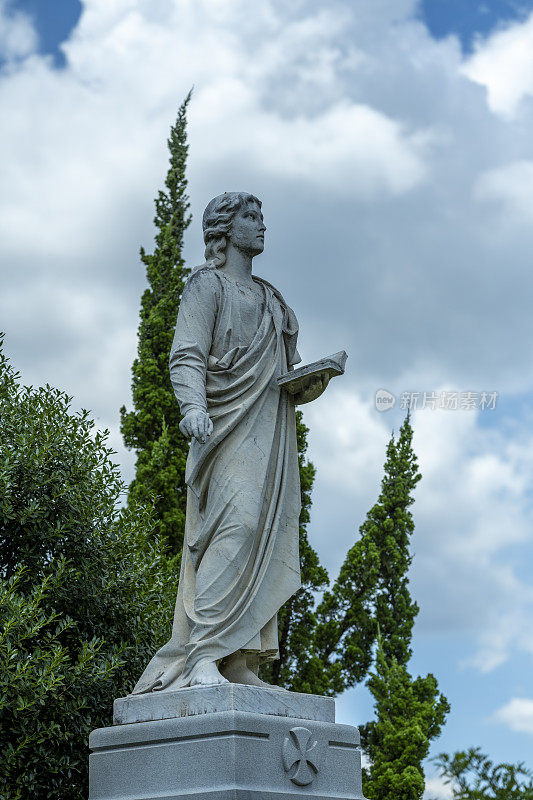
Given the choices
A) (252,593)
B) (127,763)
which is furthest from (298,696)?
(127,763)

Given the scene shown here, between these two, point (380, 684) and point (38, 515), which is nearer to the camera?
point (38, 515)

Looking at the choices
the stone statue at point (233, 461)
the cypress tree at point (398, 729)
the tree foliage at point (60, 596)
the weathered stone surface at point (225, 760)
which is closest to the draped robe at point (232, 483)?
the stone statue at point (233, 461)

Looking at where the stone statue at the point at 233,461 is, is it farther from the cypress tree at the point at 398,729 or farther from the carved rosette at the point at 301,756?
the cypress tree at the point at 398,729

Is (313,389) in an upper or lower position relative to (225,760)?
upper

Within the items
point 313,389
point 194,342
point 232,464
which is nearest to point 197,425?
point 232,464

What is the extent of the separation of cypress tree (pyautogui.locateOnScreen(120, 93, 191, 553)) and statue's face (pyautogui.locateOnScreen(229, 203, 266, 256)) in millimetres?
8565

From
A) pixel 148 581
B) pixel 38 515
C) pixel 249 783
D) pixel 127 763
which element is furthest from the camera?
pixel 148 581

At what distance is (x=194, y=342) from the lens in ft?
21.6

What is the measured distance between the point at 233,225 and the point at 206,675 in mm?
2847

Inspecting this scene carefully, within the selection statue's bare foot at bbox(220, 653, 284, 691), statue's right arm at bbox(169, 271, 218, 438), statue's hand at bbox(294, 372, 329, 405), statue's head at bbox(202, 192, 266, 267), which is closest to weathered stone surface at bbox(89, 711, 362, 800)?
statue's bare foot at bbox(220, 653, 284, 691)

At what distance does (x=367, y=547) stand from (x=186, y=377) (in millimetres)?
11887

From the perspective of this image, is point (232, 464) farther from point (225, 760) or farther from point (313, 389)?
point (225, 760)

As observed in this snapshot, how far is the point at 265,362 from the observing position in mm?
6750

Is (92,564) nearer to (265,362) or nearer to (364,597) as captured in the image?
(265,362)
